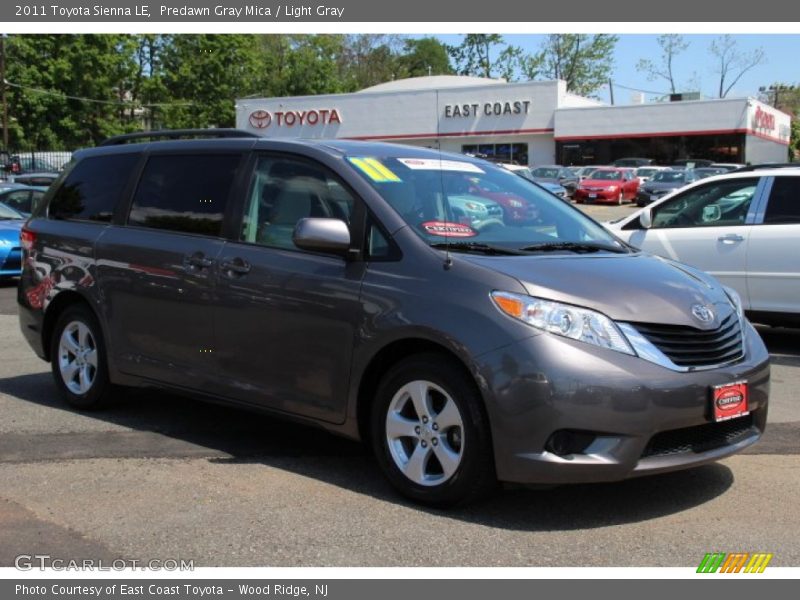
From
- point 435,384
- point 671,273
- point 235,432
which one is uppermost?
point 671,273

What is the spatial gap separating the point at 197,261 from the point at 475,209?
1.68 metres

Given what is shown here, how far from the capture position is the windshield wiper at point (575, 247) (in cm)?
471

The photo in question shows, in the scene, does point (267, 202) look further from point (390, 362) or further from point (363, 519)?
point (363, 519)

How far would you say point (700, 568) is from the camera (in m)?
3.70

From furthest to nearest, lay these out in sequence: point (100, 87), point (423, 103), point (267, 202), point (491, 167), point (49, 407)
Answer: point (100, 87)
point (423, 103)
point (49, 407)
point (491, 167)
point (267, 202)

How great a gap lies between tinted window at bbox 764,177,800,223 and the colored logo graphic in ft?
17.0

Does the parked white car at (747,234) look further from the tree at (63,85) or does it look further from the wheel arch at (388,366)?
the tree at (63,85)

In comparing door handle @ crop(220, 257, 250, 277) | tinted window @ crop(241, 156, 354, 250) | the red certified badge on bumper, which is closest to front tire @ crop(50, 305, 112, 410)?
door handle @ crop(220, 257, 250, 277)

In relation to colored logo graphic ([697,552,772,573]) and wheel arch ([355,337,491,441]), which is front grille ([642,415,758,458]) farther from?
wheel arch ([355,337,491,441])

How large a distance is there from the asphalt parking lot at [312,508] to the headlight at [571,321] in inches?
34.7

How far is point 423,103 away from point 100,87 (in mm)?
23640

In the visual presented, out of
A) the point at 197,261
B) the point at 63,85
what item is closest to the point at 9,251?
the point at 197,261

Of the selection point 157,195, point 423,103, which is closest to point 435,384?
point 157,195

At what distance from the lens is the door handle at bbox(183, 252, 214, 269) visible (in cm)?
527
